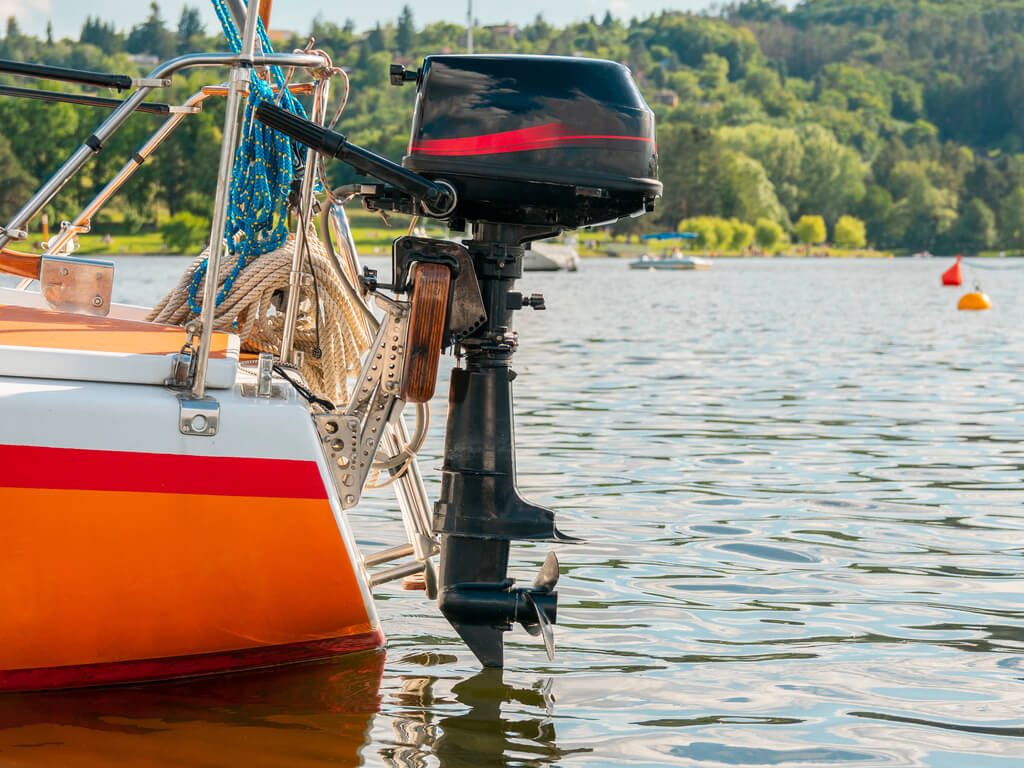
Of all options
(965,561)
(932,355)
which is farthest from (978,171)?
(965,561)

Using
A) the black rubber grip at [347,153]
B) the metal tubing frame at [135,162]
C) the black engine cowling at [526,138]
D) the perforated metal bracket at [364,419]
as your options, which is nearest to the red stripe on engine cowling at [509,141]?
the black engine cowling at [526,138]

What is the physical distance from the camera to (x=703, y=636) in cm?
452

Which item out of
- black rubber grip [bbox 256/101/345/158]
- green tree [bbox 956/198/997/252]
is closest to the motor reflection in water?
black rubber grip [bbox 256/101/345/158]

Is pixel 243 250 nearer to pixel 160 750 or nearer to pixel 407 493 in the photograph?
pixel 407 493

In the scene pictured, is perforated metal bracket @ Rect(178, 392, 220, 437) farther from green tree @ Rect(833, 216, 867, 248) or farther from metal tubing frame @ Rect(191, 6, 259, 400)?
green tree @ Rect(833, 216, 867, 248)

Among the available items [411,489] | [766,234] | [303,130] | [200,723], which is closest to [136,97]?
[303,130]

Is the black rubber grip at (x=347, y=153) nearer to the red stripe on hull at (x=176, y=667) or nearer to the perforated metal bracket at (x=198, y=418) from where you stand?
the perforated metal bracket at (x=198, y=418)

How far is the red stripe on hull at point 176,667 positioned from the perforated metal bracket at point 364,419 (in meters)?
0.47

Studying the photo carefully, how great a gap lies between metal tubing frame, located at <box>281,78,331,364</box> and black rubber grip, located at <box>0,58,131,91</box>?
1.71ft

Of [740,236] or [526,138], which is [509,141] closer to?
[526,138]

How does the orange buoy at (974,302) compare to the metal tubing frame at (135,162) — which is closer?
the metal tubing frame at (135,162)

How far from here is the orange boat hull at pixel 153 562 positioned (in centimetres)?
327

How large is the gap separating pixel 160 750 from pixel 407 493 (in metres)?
1.11

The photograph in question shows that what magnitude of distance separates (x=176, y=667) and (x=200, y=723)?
0.20 metres
